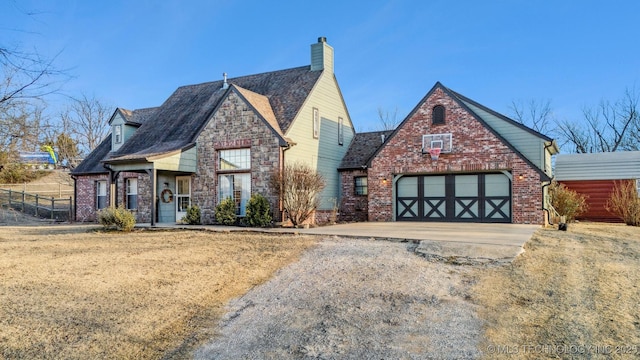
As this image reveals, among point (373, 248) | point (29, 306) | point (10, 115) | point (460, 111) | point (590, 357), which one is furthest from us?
point (460, 111)

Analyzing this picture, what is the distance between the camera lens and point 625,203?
1952 centimetres

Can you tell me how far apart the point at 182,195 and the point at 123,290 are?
1228 centimetres

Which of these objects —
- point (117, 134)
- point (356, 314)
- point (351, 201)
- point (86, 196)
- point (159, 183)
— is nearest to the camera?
point (356, 314)

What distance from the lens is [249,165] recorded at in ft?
56.5

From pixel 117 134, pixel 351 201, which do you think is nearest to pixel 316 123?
pixel 351 201

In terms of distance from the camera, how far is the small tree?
15609 millimetres

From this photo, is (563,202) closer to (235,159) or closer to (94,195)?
(235,159)

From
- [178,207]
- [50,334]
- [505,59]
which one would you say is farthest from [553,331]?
[505,59]

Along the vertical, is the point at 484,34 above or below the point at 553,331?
above

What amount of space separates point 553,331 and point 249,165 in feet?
44.2

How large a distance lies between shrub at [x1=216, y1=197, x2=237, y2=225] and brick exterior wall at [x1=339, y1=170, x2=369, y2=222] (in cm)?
576

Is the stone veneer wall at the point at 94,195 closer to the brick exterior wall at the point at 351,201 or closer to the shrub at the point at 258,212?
the shrub at the point at 258,212

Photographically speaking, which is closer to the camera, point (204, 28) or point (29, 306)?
point (29, 306)

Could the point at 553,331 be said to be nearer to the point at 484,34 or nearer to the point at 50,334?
the point at 50,334
